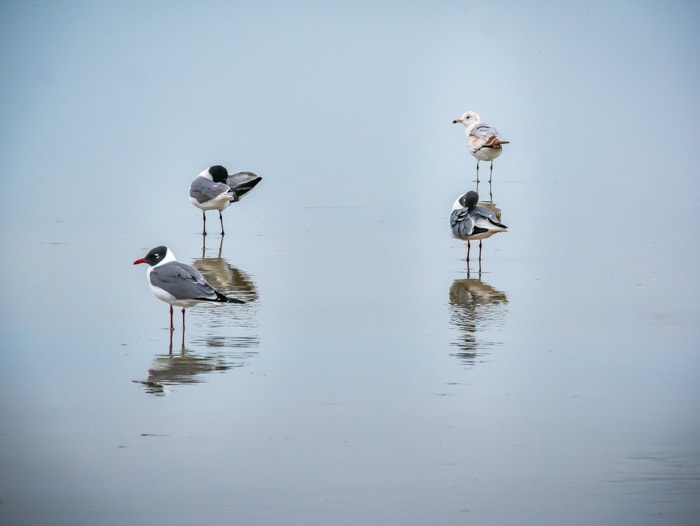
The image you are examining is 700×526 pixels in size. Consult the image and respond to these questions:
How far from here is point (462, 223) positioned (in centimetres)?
1298

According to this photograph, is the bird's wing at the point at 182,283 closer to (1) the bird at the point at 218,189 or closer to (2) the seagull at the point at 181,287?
(2) the seagull at the point at 181,287

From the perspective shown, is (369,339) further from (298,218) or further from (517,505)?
(298,218)

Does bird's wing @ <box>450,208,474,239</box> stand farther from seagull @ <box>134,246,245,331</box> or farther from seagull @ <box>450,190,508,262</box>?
seagull @ <box>134,246,245,331</box>

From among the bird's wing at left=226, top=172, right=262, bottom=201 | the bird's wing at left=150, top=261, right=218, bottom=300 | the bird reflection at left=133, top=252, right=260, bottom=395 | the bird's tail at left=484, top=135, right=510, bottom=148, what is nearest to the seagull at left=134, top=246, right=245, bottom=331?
the bird's wing at left=150, top=261, right=218, bottom=300

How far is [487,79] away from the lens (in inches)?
1050

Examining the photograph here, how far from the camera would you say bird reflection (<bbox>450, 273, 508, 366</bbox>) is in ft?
30.9

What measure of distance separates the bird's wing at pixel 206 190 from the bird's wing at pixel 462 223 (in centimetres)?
322

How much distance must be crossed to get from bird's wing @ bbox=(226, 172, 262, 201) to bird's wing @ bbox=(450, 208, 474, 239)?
341cm

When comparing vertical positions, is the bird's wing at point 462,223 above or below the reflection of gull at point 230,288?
above

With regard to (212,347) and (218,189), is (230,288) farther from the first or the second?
(218,189)

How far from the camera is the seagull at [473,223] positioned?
12.8 meters

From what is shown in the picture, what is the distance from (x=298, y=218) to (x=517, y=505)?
9.60 meters

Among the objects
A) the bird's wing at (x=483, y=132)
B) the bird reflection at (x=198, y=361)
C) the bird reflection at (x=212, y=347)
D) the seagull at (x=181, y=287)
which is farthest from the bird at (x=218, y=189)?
the bird reflection at (x=198, y=361)

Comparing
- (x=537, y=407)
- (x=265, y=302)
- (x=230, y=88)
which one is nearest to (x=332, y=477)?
(x=537, y=407)
